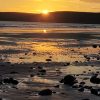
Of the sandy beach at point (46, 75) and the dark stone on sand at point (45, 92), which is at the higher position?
the sandy beach at point (46, 75)

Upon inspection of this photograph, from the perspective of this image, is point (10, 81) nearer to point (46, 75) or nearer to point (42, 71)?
point (46, 75)

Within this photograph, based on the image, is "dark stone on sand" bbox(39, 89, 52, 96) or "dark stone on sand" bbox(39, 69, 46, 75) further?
"dark stone on sand" bbox(39, 69, 46, 75)

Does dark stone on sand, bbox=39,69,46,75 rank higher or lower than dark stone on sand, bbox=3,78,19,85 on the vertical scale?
higher

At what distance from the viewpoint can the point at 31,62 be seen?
86.2ft

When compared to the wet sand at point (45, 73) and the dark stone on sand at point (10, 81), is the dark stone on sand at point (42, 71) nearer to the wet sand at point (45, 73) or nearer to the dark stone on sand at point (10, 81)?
the wet sand at point (45, 73)

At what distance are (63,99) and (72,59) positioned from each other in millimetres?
12928

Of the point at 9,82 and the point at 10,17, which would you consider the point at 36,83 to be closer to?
the point at 9,82

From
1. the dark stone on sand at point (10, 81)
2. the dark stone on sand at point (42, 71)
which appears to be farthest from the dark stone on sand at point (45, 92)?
the dark stone on sand at point (42, 71)

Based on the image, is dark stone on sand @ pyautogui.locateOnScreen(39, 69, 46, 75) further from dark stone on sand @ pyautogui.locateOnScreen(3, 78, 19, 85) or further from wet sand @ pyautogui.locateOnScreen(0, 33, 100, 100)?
dark stone on sand @ pyautogui.locateOnScreen(3, 78, 19, 85)

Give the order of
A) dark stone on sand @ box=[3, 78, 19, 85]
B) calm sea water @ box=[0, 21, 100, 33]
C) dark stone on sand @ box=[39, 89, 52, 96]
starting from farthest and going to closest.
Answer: calm sea water @ box=[0, 21, 100, 33], dark stone on sand @ box=[3, 78, 19, 85], dark stone on sand @ box=[39, 89, 52, 96]

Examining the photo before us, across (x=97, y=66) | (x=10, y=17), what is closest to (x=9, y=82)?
(x=97, y=66)

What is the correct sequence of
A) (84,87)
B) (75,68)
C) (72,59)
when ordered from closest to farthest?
(84,87), (75,68), (72,59)

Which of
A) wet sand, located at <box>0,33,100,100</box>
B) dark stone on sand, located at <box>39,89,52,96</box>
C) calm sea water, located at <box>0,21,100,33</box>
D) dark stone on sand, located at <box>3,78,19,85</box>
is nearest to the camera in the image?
dark stone on sand, located at <box>39,89,52,96</box>

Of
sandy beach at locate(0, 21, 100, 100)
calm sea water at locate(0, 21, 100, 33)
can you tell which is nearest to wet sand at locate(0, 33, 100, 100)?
sandy beach at locate(0, 21, 100, 100)
